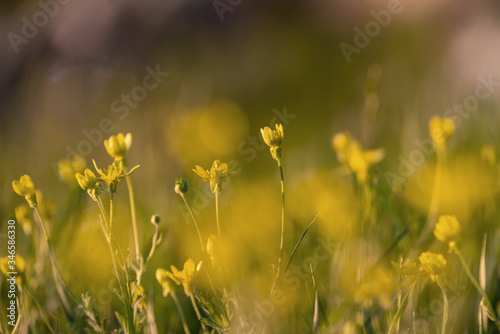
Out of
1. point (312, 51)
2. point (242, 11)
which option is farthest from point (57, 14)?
point (312, 51)

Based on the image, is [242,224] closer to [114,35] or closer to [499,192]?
[499,192]

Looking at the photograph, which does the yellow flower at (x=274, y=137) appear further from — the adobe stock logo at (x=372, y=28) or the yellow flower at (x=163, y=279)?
the adobe stock logo at (x=372, y=28)

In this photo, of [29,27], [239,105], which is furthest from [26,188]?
[29,27]

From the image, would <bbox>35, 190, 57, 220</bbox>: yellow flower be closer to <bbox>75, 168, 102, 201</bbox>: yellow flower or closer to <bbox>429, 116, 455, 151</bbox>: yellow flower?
<bbox>75, 168, 102, 201</bbox>: yellow flower

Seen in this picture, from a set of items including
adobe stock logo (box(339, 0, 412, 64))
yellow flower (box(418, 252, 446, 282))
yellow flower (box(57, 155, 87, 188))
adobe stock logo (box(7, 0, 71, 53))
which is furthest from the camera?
adobe stock logo (box(339, 0, 412, 64))

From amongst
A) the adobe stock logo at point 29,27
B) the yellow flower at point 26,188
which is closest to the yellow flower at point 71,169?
the yellow flower at point 26,188

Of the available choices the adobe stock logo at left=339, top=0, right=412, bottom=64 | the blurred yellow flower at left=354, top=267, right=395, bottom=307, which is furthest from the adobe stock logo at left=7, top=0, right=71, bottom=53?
the blurred yellow flower at left=354, top=267, right=395, bottom=307
